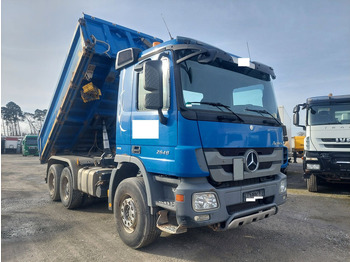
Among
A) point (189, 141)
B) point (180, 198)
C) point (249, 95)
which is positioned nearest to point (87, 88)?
point (189, 141)

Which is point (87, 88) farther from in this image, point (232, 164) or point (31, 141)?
point (31, 141)

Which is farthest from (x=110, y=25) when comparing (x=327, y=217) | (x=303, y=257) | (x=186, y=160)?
(x=327, y=217)

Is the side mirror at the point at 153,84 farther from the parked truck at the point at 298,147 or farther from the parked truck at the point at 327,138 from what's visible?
the parked truck at the point at 298,147

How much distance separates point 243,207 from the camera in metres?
3.31

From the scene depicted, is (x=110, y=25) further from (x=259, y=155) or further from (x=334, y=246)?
(x=334, y=246)

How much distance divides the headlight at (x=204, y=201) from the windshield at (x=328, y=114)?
580 cm

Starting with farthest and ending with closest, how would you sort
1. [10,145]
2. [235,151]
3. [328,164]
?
[10,145]
[328,164]
[235,151]

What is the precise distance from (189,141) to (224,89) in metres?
1.00

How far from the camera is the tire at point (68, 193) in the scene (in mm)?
5465

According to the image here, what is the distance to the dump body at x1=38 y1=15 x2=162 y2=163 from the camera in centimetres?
477

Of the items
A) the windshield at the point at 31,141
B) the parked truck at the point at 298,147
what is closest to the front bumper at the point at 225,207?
the parked truck at the point at 298,147

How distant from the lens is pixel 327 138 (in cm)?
700

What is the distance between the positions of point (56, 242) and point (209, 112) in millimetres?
3072

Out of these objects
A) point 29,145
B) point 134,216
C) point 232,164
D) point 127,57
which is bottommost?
point 134,216
